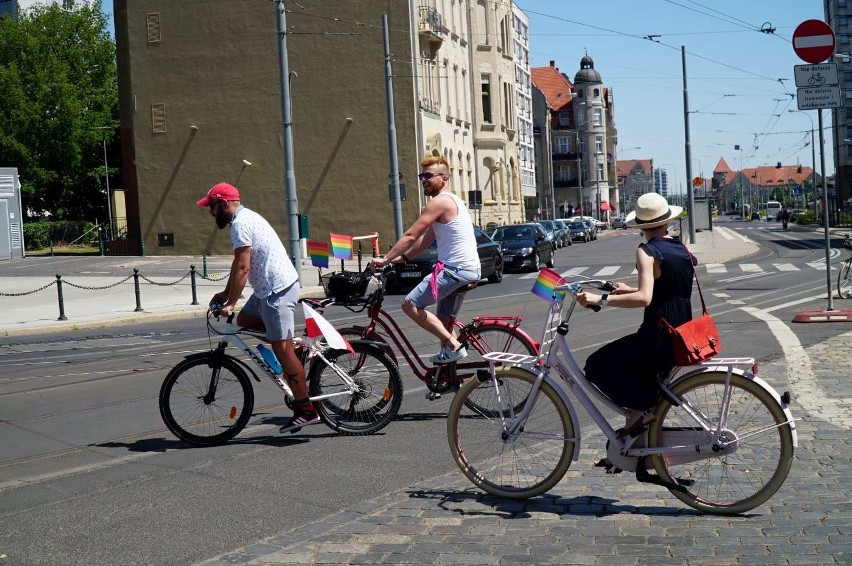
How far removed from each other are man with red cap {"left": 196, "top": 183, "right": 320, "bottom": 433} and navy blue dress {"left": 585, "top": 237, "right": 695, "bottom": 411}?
2736 mm

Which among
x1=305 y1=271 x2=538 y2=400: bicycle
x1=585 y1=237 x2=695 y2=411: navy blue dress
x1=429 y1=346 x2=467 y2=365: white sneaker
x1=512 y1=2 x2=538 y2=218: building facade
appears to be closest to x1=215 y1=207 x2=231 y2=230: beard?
x1=305 y1=271 x2=538 y2=400: bicycle

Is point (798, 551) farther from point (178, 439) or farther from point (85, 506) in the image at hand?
point (178, 439)

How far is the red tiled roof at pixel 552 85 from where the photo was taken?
134 metres

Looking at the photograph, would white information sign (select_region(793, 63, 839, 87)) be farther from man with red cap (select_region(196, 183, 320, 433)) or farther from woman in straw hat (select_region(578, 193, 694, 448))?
woman in straw hat (select_region(578, 193, 694, 448))

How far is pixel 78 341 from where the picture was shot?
1748cm

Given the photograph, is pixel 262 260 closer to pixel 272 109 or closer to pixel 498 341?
A: pixel 498 341

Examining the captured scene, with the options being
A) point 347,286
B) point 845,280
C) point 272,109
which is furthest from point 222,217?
point 272,109

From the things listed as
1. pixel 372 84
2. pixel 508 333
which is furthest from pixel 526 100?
pixel 508 333

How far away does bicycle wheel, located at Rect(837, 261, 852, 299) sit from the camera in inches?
754

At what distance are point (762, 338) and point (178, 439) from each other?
800 cm

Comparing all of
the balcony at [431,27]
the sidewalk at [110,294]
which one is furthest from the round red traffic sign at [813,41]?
the balcony at [431,27]

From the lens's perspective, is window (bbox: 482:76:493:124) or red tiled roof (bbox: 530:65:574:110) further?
red tiled roof (bbox: 530:65:574:110)

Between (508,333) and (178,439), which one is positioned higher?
(508,333)

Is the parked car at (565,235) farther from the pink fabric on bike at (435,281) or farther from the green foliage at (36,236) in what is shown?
the pink fabric on bike at (435,281)
